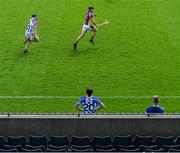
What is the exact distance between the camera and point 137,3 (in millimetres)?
29562

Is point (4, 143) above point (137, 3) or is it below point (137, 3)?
below

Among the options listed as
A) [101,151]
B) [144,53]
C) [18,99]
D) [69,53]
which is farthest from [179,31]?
[101,151]

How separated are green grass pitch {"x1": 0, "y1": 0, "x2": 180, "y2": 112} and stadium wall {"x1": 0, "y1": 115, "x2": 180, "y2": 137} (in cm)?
291

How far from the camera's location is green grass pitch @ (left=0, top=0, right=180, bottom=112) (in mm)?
20203

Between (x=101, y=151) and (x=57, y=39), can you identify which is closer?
(x=101, y=151)

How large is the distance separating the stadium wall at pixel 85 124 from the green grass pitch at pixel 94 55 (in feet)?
9.56

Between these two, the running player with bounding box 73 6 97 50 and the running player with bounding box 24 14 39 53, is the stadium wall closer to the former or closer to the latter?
the running player with bounding box 24 14 39 53

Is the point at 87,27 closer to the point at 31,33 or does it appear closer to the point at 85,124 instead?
the point at 31,33

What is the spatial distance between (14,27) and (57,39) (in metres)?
2.33

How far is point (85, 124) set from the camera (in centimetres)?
1585

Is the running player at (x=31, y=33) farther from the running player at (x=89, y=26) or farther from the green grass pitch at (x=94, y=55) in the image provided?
the running player at (x=89, y=26)

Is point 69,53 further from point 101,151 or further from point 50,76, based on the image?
point 101,151

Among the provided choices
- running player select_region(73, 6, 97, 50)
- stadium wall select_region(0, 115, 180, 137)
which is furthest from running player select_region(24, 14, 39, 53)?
stadium wall select_region(0, 115, 180, 137)

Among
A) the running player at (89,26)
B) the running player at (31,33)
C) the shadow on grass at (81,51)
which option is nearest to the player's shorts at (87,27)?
the running player at (89,26)
